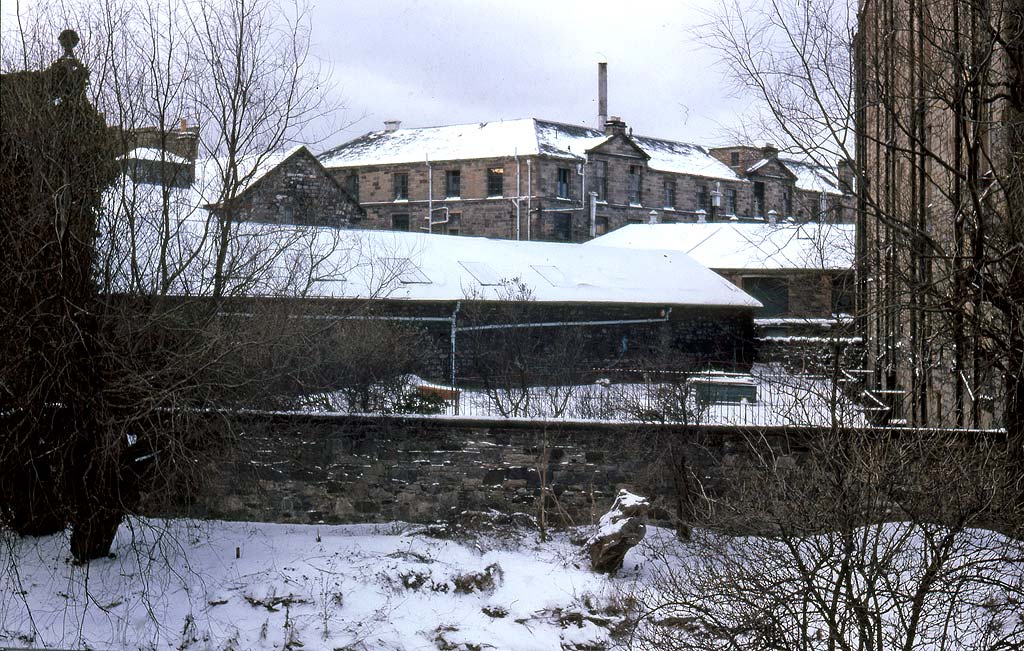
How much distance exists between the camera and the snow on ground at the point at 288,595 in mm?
11039

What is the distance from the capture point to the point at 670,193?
5072 cm

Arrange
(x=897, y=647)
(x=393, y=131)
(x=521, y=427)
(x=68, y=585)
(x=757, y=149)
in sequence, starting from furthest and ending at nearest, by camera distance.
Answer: (x=393, y=131), (x=521, y=427), (x=757, y=149), (x=68, y=585), (x=897, y=647)

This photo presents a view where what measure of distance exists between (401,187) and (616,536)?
1388 inches

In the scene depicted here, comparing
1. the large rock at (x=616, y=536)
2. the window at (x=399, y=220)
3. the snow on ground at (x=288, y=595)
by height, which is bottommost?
the snow on ground at (x=288, y=595)

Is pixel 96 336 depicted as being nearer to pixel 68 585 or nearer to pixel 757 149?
pixel 68 585

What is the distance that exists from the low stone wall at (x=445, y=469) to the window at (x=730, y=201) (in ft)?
131

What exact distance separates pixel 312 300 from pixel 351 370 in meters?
1.36

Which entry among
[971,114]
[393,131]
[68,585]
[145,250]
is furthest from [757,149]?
[393,131]

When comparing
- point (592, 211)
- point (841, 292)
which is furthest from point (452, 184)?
point (841, 292)

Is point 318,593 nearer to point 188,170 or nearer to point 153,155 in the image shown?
point 188,170

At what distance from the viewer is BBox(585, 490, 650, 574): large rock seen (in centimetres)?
1254

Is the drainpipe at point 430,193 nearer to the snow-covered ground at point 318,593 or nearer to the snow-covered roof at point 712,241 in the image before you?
the snow-covered roof at point 712,241

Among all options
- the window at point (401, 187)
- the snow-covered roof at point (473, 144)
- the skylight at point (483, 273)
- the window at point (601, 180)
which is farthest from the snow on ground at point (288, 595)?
the window at point (601, 180)

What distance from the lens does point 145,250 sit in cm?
1176
